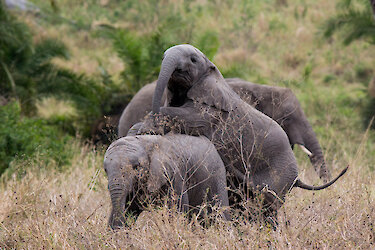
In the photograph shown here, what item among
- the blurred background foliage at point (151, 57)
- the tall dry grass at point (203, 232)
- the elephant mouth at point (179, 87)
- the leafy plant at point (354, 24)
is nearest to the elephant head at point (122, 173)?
the tall dry grass at point (203, 232)

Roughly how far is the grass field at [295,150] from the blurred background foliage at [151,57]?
0.08 m

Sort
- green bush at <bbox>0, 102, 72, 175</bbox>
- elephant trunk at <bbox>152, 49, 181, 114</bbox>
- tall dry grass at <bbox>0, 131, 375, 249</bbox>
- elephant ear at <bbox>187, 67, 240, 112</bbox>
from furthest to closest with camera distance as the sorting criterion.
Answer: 1. green bush at <bbox>0, 102, 72, 175</bbox>
2. elephant ear at <bbox>187, 67, 240, 112</bbox>
3. elephant trunk at <bbox>152, 49, 181, 114</bbox>
4. tall dry grass at <bbox>0, 131, 375, 249</bbox>

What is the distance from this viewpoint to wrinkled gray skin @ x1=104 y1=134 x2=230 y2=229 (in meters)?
4.35

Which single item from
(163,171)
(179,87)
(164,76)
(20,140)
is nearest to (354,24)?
(20,140)

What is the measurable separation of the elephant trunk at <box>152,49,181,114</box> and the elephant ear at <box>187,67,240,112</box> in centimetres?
34

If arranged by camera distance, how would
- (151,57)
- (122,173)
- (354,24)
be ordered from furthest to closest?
(354,24), (151,57), (122,173)

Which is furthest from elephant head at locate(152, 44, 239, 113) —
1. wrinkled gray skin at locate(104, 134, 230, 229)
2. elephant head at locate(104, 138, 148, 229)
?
elephant head at locate(104, 138, 148, 229)

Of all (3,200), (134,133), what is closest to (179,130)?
(134,133)

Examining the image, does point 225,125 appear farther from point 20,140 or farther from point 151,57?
point 151,57

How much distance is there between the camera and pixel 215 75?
5258 millimetres

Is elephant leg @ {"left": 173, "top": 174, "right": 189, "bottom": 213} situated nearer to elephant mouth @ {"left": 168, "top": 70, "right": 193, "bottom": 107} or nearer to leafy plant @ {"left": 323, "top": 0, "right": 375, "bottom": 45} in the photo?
elephant mouth @ {"left": 168, "top": 70, "right": 193, "bottom": 107}

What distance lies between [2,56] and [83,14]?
13282 millimetres

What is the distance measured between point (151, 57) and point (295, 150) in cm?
428

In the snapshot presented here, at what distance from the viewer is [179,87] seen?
17.2 feet
